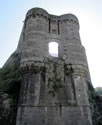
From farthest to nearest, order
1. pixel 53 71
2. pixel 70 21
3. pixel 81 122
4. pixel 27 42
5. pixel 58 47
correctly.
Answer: pixel 70 21 < pixel 58 47 < pixel 27 42 < pixel 53 71 < pixel 81 122

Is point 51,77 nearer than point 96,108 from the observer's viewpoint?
Yes

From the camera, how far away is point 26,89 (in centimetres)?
1170

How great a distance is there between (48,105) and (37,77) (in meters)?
3.16

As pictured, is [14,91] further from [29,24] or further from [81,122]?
[29,24]

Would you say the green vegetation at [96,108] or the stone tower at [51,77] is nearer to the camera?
the stone tower at [51,77]

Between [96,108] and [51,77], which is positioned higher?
[51,77]

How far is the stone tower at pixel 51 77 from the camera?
1098cm

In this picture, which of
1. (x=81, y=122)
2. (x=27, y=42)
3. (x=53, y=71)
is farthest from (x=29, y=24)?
(x=81, y=122)

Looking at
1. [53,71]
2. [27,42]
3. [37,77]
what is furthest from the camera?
[27,42]

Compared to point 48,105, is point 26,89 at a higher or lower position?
higher

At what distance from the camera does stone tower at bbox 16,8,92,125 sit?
10977 millimetres

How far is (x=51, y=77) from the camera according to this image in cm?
1303

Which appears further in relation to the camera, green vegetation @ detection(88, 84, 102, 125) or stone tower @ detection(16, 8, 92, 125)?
green vegetation @ detection(88, 84, 102, 125)

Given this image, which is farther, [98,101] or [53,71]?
[98,101]
